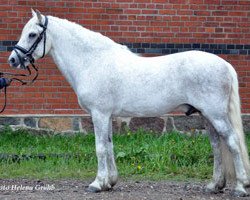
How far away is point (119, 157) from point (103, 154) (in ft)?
6.44

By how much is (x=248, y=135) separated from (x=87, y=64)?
4.44 m

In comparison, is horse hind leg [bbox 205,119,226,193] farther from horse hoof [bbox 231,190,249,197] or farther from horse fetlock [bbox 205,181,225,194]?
horse hoof [bbox 231,190,249,197]

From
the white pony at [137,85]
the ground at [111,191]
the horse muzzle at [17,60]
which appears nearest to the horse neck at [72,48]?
the white pony at [137,85]

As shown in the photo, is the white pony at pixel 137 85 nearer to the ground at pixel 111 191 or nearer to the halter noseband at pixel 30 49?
the halter noseband at pixel 30 49

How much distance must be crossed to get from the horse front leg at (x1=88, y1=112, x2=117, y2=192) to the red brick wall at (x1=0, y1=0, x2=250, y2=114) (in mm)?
3376

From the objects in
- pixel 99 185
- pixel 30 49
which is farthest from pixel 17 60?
pixel 99 185

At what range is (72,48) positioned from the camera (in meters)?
8.34

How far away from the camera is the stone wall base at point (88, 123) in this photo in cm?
1154

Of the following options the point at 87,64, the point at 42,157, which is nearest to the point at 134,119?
the point at 42,157

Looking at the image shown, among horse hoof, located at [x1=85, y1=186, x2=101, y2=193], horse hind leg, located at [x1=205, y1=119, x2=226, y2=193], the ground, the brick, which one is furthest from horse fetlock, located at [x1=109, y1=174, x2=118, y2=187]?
the brick

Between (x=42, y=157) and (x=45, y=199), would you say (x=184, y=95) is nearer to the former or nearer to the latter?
Result: (x=45, y=199)

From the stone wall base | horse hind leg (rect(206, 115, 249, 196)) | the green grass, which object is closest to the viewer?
horse hind leg (rect(206, 115, 249, 196))

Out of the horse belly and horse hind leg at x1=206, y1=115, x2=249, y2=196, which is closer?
horse hind leg at x1=206, y1=115, x2=249, y2=196

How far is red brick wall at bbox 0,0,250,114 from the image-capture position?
11.6 metres
